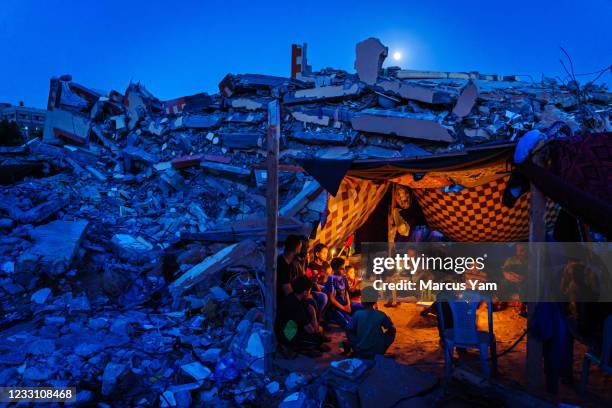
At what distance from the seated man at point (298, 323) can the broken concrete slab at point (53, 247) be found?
13.6 ft

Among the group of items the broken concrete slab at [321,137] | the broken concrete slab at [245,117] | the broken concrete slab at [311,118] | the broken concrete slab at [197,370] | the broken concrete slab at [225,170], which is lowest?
the broken concrete slab at [197,370]

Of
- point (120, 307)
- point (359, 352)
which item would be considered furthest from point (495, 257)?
point (120, 307)

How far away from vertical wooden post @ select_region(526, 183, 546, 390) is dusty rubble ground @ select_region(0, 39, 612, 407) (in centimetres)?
85

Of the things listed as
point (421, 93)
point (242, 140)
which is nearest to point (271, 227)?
point (421, 93)

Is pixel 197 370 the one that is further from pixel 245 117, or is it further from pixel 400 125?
pixel 245 117

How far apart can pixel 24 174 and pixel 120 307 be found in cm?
743

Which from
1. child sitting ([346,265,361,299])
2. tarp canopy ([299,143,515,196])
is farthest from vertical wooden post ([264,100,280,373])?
child sitting ([346,265,361,299])

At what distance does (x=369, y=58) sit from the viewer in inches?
447

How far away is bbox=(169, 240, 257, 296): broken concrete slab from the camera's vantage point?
6.30m

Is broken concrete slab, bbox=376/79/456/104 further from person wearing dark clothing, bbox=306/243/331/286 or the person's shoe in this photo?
the person's shoe

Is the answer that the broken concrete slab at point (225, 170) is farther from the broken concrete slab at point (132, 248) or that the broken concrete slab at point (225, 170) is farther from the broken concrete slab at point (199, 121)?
the broken concrete slab at point (132, 248)

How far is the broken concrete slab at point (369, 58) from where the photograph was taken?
1122 centimetres

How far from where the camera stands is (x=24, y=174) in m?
10.7

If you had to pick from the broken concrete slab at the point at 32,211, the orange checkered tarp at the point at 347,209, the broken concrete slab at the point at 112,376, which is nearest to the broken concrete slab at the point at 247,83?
the broken concrete slab at the point at 32,211
